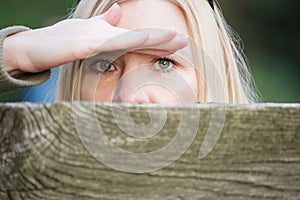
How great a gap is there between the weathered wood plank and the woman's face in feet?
1.49

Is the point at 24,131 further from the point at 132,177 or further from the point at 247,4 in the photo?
the point at 247,4

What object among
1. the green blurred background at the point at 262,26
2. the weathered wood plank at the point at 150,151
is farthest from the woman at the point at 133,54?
the green blurred background at the point at 262,26

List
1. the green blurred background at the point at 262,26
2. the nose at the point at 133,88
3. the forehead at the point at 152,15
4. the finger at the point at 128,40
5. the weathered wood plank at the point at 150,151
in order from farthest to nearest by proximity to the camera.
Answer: the green blurred background at the point at 262,26 < the forehead at the point at 152,15 < the nose at the point at 133,88 < the finger at the point at 128,40 < the weathered wood plank at the point at 150,151

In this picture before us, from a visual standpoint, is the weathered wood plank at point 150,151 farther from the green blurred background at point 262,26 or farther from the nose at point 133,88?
the green blurred background at point 262,26

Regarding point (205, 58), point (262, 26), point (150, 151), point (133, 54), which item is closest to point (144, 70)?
point (133, 54)

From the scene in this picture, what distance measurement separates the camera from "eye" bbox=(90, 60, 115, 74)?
1.06 metres

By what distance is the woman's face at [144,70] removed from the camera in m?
1.01

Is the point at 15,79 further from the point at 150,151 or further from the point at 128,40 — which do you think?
the point at 150,151

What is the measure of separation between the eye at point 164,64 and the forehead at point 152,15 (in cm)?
7

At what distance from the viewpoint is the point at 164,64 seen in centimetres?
105

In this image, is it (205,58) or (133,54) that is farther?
(205,58)

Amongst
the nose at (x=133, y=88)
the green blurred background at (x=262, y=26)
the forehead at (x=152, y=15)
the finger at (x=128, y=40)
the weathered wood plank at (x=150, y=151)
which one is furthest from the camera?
the green blurred background at (x=262, y=26)

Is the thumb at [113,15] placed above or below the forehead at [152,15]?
above

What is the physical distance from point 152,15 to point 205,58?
11 centimetres
